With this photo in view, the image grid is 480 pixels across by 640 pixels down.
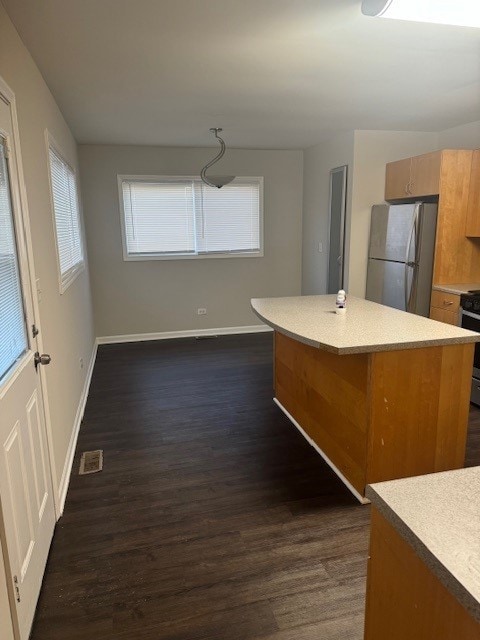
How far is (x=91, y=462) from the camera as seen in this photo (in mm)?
2871

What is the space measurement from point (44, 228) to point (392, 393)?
2.18m

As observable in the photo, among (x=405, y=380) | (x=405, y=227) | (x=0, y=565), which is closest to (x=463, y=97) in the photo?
(x=405, y=227)

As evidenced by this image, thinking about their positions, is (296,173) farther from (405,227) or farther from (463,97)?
(463,97)


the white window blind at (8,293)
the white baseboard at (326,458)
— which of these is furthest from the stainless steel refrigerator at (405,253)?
the white window blind at (8,293)

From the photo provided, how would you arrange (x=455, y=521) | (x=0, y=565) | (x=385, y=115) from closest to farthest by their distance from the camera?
1. (x=455, y=521)
2. (x=0, y=565)
3. (x=385, y=115)

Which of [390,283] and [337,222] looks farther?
[337,222]

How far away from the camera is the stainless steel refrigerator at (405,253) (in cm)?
394

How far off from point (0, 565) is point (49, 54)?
8.28ft

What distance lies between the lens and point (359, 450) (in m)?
2.39

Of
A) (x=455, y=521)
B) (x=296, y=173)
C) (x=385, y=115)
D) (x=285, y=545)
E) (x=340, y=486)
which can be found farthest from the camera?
(x=296, y=173)

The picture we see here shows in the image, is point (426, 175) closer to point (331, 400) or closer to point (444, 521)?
point (331, 400)

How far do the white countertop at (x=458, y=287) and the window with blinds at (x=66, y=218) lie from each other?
3.18m

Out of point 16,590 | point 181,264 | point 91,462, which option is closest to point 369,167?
point 181,264

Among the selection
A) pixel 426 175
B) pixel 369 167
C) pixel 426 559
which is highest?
pixel 369 167
